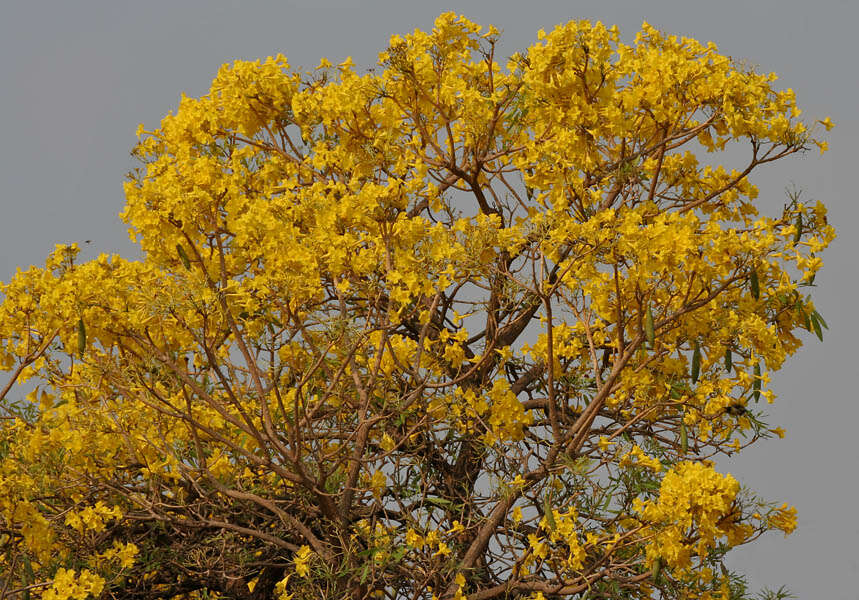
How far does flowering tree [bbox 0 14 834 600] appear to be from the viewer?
4.73 m

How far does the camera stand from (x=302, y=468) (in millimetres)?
4883

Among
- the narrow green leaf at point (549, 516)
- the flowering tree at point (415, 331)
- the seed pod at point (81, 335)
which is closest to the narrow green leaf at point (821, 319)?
the flowering tree at point (415, 331)

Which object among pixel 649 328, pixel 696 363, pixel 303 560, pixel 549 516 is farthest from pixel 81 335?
pixel 696 363

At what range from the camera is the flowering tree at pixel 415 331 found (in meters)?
4.73

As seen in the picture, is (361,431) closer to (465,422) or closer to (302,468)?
(302,468)

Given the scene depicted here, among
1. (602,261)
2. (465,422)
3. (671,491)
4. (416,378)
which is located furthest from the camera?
(465,422)

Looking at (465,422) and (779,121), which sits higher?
(779,121)

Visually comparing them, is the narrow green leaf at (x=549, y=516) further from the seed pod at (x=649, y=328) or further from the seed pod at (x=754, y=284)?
the seed pod at (x=754, y=284)

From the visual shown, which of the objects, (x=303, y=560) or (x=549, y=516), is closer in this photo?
(x=549, y=516)

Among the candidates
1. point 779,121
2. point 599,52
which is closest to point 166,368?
point 599,52

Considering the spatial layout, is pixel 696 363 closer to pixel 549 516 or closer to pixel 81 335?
pixel 549 516

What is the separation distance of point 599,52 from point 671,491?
6.55 ft

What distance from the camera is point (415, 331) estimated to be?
20.6 feet

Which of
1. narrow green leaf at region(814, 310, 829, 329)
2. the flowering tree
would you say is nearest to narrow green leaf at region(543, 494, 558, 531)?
the flowering tree
